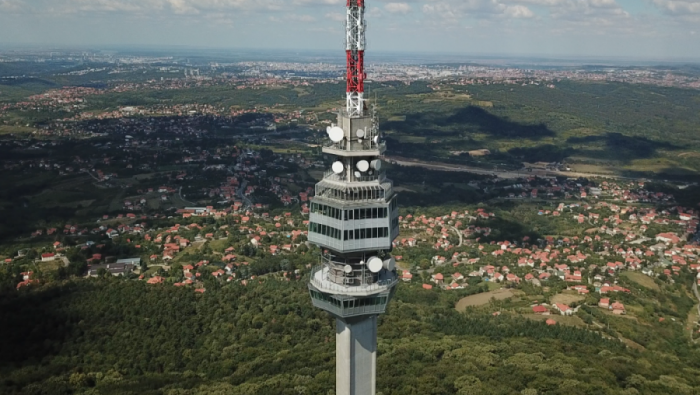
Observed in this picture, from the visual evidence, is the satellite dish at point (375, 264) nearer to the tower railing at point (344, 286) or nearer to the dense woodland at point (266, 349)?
the tower railing at point (344, 286)

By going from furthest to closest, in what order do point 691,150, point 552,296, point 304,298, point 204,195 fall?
point 691,150 < point 204,195 < point 552,296 < point 304,298

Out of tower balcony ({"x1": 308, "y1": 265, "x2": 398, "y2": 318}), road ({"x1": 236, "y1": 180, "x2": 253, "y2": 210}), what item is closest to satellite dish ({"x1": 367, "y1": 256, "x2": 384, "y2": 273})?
tower balcony ({"x1": 308, "y1": 265, "x2": 398, "y2": 318})

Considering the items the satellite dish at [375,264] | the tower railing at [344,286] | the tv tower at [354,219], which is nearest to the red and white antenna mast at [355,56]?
the tv tower at [354,219]

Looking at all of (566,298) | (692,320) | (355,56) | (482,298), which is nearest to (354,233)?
(355,56)

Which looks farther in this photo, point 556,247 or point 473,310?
point 556,247

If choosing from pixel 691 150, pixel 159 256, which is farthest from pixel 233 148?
pixel 691 150

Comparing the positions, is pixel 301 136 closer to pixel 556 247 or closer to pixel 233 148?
pixel 233 148

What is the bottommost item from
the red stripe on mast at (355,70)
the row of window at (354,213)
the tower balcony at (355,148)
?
the row of window at (354,213)

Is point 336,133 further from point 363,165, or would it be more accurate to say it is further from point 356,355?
point 356,355
